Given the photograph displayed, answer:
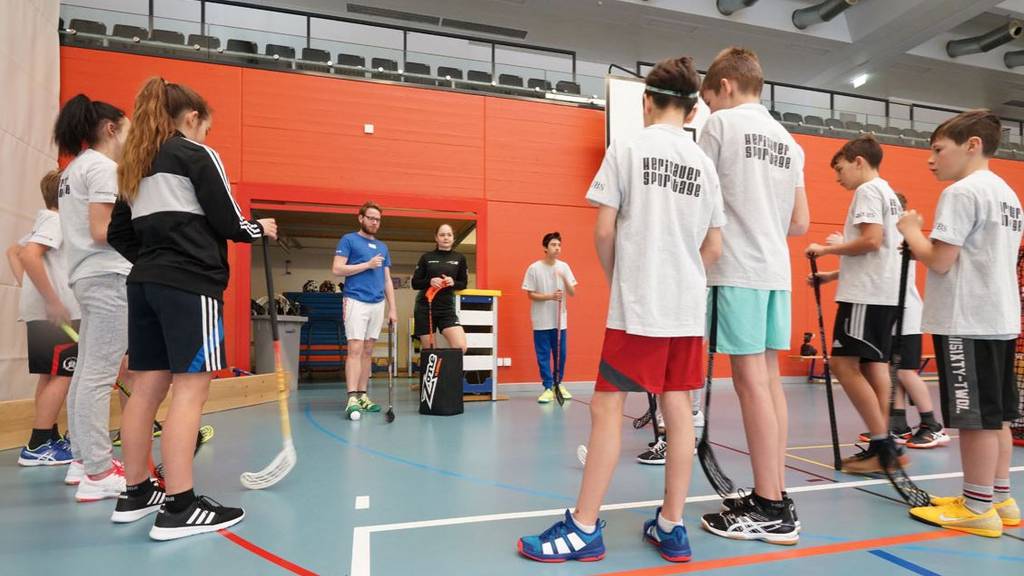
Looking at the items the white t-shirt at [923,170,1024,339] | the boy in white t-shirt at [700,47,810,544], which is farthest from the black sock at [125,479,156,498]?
the white t-shirt at [923,170,1024,339]

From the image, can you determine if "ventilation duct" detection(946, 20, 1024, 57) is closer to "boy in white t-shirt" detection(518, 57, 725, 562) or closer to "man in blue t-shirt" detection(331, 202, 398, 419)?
"man in blue t-shirt" detection(331, 202, 398, 419)

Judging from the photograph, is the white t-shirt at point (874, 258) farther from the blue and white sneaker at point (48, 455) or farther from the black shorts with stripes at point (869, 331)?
the blue and white sneaker at point (48, 455)

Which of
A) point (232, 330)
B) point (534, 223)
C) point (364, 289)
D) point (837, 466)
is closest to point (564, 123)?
point (534, 223)

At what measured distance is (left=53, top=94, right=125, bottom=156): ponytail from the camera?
7.45ft

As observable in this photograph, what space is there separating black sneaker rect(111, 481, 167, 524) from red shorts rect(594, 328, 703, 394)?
165 cm

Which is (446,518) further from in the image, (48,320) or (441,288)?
(441,288)

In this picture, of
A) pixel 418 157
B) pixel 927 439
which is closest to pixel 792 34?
pixel 418 157

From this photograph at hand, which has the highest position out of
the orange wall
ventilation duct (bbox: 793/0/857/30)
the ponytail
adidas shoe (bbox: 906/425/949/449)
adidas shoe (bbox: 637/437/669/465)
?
ventilation duct (bbox: 793/0/857/30)

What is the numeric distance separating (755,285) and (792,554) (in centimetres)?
86

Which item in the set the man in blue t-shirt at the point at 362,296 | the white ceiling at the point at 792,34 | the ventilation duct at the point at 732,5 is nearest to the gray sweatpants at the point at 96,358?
the man in blue t-shirt at the point at 362,296

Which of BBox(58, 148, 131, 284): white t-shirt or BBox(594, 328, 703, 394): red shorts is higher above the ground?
BBox(58, 148, 131, 284): white t-shirt

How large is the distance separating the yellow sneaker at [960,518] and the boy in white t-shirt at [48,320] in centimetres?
375

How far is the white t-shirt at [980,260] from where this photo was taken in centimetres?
193

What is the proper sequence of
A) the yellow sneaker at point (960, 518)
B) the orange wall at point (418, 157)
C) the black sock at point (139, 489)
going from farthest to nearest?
the orange wall at point (418, 157), the black sock at point (139, 489), the yellow sneaker at point (960, 518)
